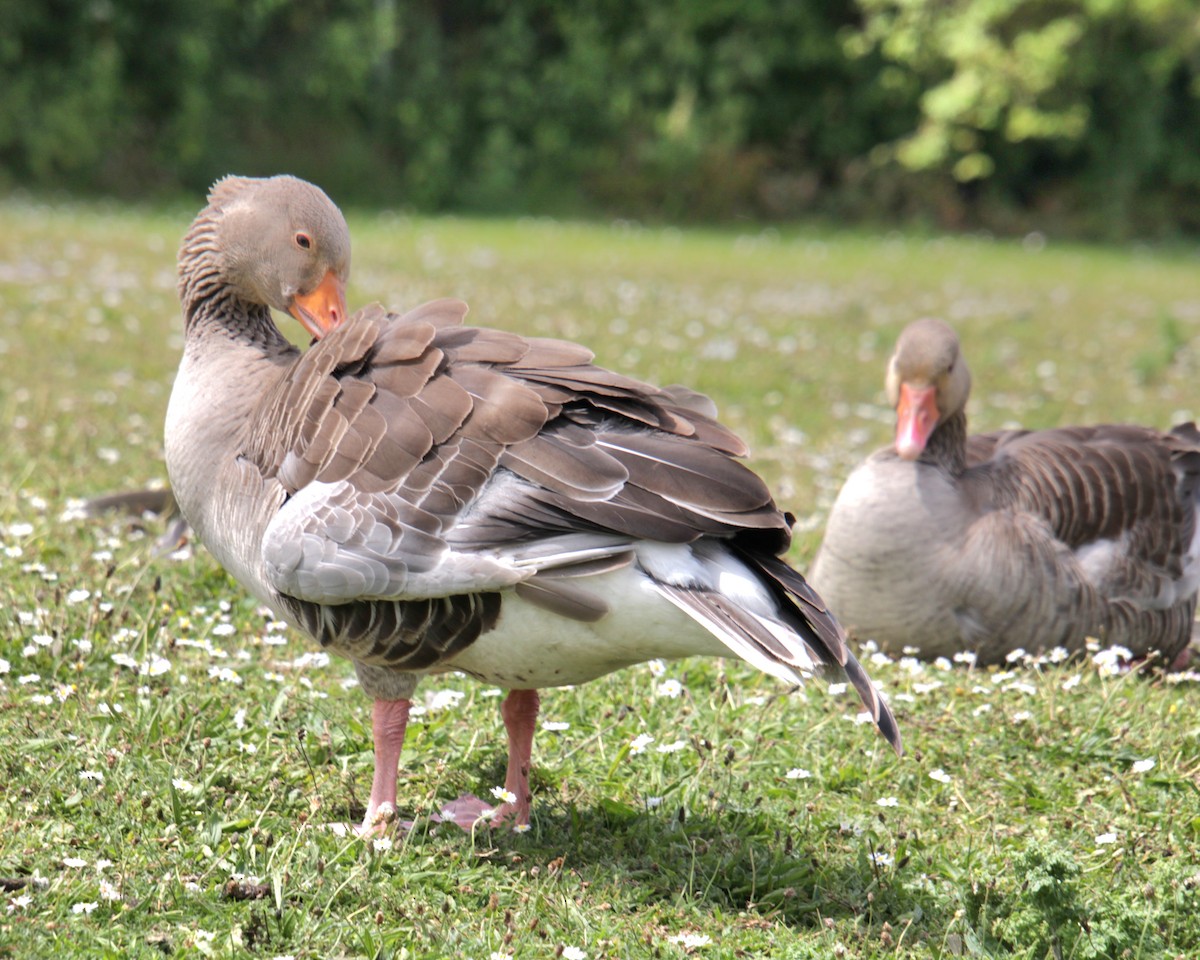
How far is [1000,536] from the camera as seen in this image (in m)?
5.30

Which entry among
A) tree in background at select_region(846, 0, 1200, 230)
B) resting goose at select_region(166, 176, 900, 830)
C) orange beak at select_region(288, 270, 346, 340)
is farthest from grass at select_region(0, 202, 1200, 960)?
tree in background at select_region(846, 0, 1200, 230)

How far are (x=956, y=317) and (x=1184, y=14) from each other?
42.1ft

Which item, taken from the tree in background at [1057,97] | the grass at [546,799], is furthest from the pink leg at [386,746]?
the tree in background at [1057,97]

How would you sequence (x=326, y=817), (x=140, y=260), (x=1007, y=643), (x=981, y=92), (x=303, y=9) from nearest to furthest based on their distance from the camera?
(x=326, y=817)
(x=1007, y=643)
(x=140, y=260)
(x=303, y=9)
(x=981, y=92)

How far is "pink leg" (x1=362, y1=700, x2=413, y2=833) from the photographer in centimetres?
359

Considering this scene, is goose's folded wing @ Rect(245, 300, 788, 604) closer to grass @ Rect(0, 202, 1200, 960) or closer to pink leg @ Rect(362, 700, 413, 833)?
pink leg @ Rect(362, 700, 413, 833)

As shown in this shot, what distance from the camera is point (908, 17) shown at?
25.1 metres

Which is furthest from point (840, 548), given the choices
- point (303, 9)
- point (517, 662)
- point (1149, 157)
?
point (1149, 157)

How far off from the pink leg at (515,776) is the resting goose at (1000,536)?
1.93m

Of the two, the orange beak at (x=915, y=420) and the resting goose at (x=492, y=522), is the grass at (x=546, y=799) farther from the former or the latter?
the orange beak at (x=915, y=420)

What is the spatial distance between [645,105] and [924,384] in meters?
21.4

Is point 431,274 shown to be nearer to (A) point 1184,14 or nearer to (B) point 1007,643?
(B) point 1007,643

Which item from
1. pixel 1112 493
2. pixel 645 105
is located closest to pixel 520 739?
pixel 1112 493

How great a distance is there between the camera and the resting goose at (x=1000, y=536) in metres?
5.27
